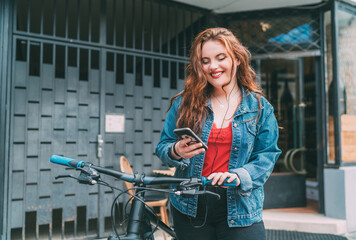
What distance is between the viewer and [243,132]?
148 cm

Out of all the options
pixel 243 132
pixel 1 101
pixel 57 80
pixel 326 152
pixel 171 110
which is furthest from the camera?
pixel 326 152

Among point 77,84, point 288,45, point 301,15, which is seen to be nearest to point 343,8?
point 301,15

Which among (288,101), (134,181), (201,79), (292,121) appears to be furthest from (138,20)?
(134,181)

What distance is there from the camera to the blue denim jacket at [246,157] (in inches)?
56.0

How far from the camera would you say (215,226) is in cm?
149

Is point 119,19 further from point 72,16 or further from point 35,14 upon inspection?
point 35,14

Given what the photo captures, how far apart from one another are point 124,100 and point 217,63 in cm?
329

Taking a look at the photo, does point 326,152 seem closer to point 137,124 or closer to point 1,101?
point 137,124

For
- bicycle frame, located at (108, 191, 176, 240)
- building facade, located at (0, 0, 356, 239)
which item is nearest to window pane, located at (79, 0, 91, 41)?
building facade, located at (0, 0, 356, 239)

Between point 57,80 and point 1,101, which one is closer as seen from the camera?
point 1,101

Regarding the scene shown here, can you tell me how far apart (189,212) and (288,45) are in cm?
465

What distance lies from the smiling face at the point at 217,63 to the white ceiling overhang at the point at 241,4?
3.81 m

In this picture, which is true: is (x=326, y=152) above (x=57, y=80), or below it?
below

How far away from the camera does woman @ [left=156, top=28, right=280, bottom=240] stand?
1438mm
